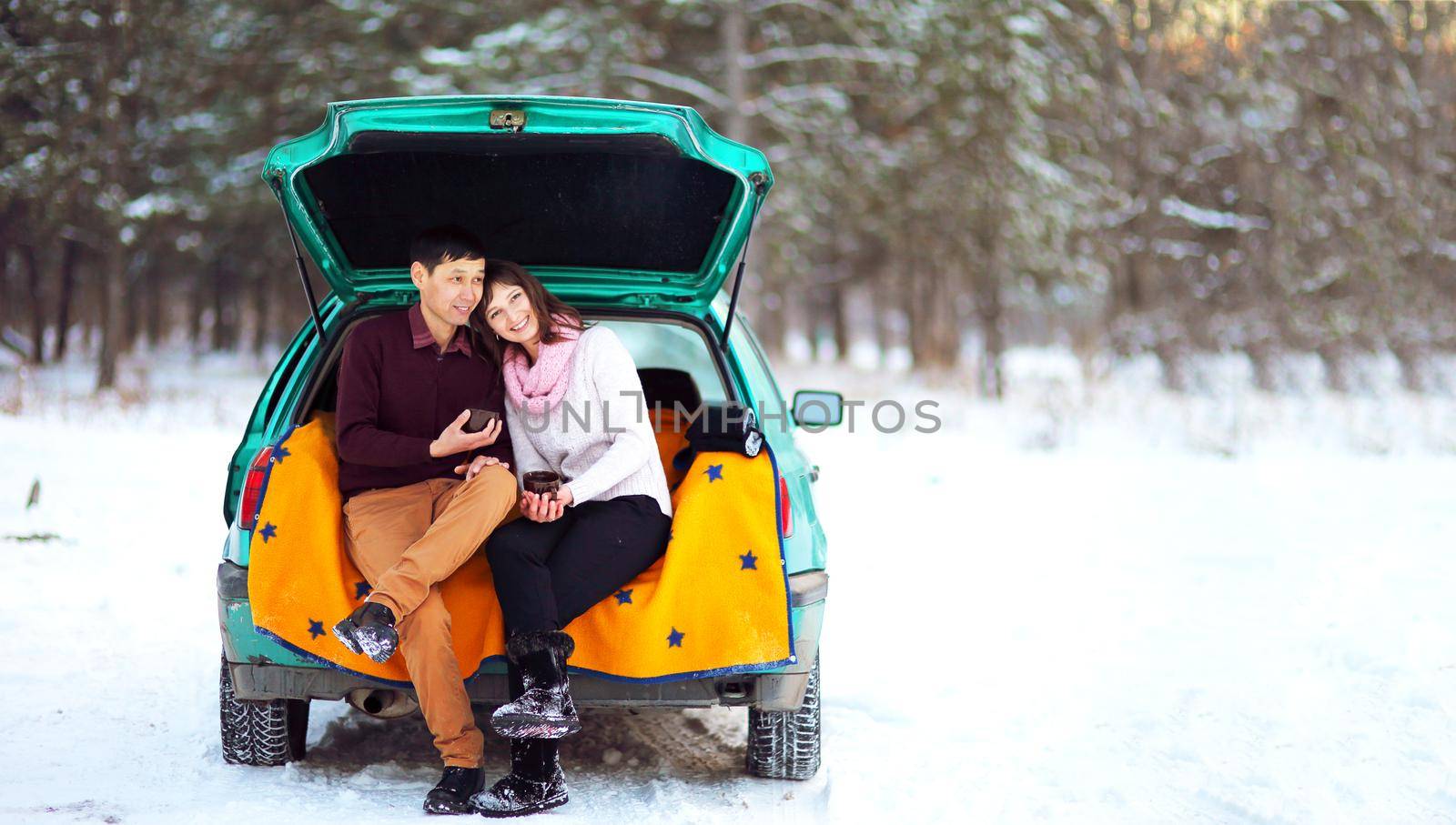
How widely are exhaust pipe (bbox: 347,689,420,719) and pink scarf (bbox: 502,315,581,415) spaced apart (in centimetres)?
99

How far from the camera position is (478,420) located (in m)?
3.72

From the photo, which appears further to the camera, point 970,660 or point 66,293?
point 66,293

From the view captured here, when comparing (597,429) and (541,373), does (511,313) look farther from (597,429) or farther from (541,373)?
(597,429)

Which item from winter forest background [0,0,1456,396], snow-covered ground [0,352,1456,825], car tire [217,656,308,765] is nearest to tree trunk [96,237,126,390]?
winter forest background [0,0,1456,396]

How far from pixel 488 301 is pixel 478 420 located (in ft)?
1.49

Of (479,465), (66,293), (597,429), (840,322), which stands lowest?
(479,465)

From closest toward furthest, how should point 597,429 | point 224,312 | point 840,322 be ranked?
1. point 597,429
2. point 840,322
3. point 224,312

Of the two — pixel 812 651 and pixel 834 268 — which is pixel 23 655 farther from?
pixel 834 268

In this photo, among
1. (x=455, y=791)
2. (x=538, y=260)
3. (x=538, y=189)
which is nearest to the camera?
(x=455, y=791)

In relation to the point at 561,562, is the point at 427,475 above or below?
above

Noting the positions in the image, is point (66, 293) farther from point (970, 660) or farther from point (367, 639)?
point (367, 639)

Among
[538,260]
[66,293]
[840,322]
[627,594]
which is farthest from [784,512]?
[840,322]

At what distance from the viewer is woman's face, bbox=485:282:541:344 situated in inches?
154

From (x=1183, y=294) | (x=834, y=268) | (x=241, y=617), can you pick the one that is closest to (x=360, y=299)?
(x=241, y=617)
